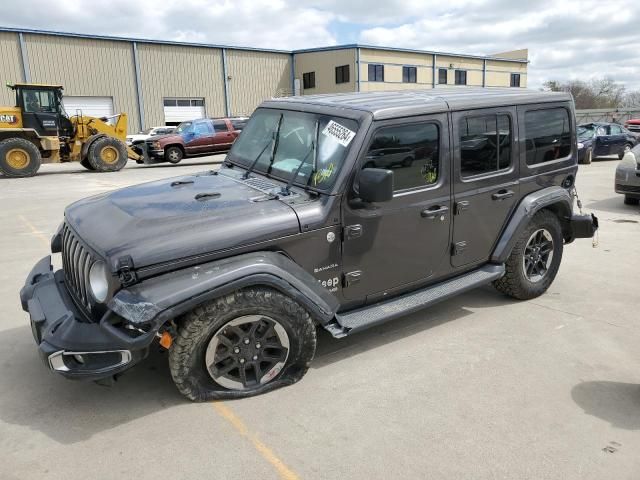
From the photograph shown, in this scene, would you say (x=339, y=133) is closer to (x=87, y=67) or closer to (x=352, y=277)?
(x=352, y=277)

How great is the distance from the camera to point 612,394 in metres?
3.36

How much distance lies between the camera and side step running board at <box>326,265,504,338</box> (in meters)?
3.54

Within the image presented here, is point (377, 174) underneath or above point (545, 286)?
above

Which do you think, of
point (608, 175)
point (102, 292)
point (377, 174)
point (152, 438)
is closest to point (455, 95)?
point (377, 174)

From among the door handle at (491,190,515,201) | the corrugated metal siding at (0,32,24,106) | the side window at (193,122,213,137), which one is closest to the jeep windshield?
the door handle at (491,190,515,201)

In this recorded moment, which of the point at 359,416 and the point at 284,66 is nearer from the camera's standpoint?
the point at 359,416

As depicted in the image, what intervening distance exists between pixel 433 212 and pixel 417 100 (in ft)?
2.89

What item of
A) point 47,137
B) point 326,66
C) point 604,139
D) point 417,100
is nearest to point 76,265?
point 417,100

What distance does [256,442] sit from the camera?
2.87m

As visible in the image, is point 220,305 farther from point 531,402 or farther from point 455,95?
point 455,95

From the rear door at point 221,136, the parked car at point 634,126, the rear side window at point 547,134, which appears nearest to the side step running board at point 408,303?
the rear side window at point 547,134

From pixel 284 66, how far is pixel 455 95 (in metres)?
39.8

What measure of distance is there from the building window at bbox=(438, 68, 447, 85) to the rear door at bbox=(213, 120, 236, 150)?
3257cm

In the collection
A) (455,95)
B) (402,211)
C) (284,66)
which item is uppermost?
A: (284,66)
